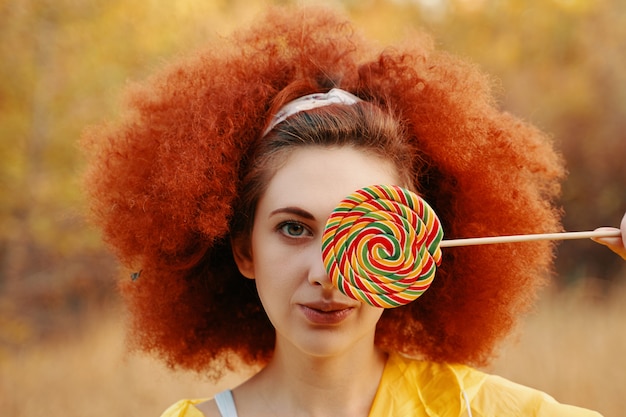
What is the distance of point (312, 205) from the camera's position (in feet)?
8.16

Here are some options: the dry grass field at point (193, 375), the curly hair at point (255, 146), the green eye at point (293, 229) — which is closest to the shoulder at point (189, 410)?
the curly hair at point (255, 146)

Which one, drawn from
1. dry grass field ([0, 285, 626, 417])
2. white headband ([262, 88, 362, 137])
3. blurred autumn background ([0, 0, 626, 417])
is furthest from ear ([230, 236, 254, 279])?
dry grass field ([0, 285, 626, 417])

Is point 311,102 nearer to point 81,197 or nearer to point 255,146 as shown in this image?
point 255,146

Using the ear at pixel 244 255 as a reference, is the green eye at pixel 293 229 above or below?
above

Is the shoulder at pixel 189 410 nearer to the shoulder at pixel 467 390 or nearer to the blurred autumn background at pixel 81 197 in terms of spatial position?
the shoulder at pixel 467 390

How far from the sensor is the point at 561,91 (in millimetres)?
11555

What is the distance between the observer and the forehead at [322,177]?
8.19ft

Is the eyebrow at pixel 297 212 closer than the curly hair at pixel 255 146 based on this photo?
Yes

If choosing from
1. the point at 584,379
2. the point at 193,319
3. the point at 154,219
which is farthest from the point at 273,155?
the point at 584,379

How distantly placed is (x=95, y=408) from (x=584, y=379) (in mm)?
3987

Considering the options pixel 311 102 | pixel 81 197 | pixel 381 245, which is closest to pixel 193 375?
pixel 81 197

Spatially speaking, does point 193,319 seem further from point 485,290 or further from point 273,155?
point 485,290

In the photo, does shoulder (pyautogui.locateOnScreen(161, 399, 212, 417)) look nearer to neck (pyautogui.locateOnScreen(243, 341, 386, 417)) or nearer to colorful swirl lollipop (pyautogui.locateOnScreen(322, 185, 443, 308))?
neck (pyautogui.locateOnScreen(243, 341, 386, 417))

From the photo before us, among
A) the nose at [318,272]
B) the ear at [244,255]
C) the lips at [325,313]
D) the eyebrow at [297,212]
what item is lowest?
the lips at [325,313]
